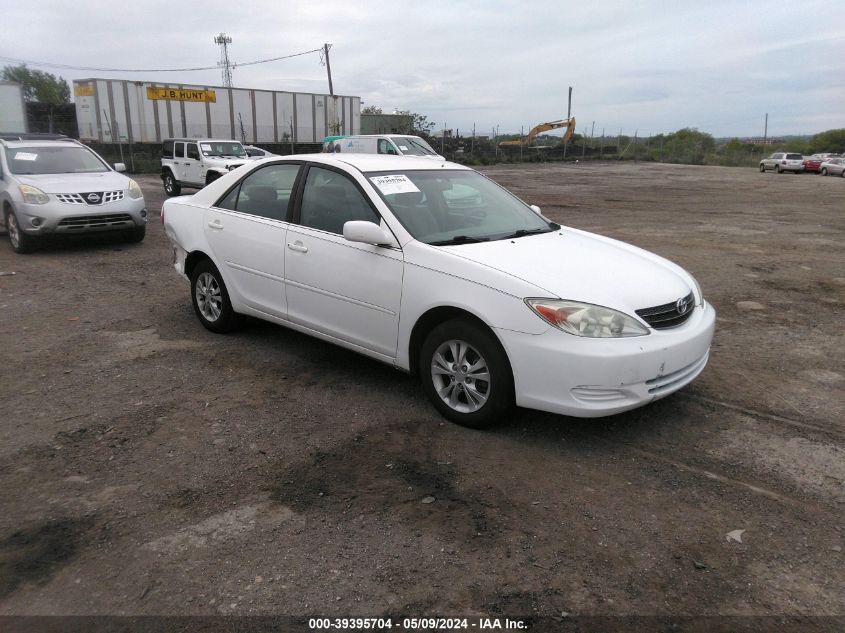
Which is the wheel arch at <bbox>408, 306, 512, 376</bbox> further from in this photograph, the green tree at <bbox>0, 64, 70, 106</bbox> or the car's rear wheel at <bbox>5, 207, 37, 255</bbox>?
the green tree at <bbox>0, 64, 70, 106</bbox>

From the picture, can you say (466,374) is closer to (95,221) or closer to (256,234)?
(256,234)

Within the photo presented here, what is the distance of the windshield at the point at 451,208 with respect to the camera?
170 inches

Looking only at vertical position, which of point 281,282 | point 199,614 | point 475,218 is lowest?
point 199,614

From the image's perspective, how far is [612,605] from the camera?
8.30ft

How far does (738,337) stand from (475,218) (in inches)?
120

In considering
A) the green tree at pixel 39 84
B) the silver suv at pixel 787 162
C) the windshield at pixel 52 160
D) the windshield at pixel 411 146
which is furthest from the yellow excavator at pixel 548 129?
the green tree at pixel 39 84

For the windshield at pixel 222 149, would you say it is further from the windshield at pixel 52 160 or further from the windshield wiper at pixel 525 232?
the windshield wiper at pixel 525 232

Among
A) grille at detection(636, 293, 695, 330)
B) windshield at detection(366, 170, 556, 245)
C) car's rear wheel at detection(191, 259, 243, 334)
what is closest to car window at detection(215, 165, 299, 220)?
car's rear wheel at detection(191, 259, 243, 334)

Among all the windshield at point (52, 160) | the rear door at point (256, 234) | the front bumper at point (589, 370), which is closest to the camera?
the front bumper at point (589, 370)

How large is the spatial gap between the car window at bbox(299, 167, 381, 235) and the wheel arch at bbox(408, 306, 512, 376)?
0.81 metres

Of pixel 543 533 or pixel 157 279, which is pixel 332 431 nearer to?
pixel 543 533

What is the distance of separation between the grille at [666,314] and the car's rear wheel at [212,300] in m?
3.52

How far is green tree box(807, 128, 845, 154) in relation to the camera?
7124 centimetres

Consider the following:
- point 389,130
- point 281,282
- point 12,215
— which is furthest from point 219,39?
point 281,282
